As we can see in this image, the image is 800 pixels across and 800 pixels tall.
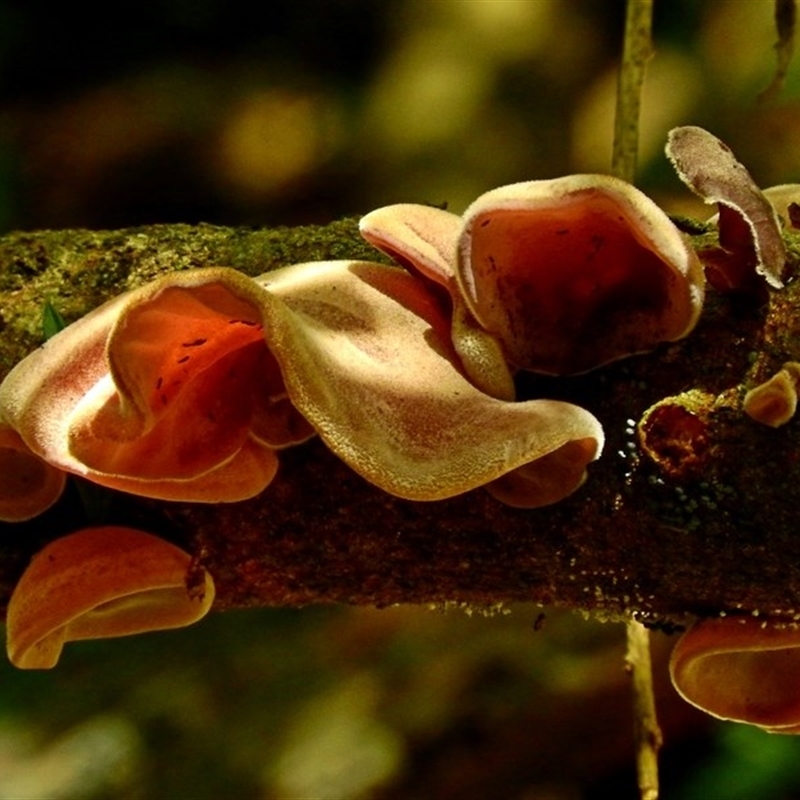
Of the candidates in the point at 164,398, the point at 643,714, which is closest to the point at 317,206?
the point at 643,714

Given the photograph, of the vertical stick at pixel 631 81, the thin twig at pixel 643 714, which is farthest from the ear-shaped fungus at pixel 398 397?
the vertical stick at pixel 631 81

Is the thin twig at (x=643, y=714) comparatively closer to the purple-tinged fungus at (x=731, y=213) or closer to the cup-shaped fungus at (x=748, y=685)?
A: the cup-shaped fungus at (x=748, y=685)

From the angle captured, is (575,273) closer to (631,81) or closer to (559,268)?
(559,268)

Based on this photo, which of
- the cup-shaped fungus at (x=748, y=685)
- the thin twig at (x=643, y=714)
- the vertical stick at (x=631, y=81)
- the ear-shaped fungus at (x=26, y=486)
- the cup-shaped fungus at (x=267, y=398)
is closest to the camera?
the cup-shaped fungus at (x=267, y=398)

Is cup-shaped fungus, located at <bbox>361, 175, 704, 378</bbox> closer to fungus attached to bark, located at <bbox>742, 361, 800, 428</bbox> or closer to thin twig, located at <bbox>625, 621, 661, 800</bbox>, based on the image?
fungus attached to bark, located at <bbox>742, 361, 800, 428</bbox>

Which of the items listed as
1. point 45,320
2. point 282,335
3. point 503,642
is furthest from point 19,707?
point 282,335

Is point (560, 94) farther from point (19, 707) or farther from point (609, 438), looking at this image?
point (19, 707)
